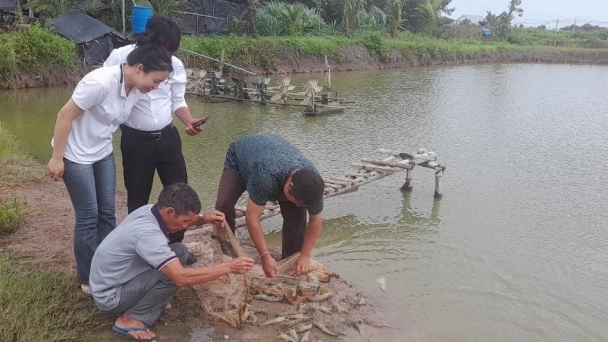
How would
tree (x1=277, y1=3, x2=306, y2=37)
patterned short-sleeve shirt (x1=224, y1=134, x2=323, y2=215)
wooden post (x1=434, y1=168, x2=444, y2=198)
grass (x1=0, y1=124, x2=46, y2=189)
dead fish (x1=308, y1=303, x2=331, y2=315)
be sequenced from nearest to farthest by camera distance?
patterned short-sleeve shirt (x1=224, y1=134, x2=323, y2=215), dead fish (x1=308, y1=303, x2=331, y2=315), grass (x1=0, y1=124, x2=46, y2=189), wooden post (x1=434, y1=168, x2=444, y2=198), tree (x1=277, y1=3, x2=306, y2=37)

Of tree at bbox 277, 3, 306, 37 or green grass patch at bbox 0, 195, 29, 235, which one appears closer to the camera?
green grass patch at bbox 0, 195, 29, 235

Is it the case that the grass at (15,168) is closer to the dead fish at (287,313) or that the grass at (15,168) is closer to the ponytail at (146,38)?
the ponytail at (146,38)

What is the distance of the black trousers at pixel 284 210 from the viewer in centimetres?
404

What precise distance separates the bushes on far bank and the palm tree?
22822 mm

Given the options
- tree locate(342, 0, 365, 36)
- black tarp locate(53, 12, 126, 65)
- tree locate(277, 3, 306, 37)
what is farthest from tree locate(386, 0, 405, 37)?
black tarp locate(53, 12, 126, 65)

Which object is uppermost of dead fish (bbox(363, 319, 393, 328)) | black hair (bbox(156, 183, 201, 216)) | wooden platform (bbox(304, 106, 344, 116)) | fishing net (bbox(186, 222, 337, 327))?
black hair (bbox(156, 183, 201, 216))

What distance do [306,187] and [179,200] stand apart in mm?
746

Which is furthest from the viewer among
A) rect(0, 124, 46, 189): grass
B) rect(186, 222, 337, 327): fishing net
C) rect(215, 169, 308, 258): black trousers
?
rect(0, 124, 46, 189): grass

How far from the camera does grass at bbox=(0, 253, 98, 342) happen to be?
2.90 meters

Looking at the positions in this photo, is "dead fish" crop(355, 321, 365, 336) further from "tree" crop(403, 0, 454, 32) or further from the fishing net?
"tree" crop(403, 0, 454, 32)

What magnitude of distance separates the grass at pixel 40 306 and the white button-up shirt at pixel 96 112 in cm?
86

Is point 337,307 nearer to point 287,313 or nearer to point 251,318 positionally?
point 287,313

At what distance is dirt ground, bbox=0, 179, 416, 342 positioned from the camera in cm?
339

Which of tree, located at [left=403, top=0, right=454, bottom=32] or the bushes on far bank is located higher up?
tree, located at [left=403, top=0, right=454, bottom=32]
